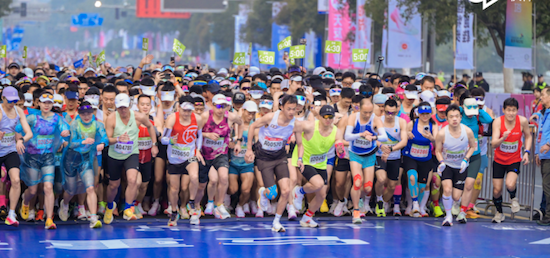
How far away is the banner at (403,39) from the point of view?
25.2 metres

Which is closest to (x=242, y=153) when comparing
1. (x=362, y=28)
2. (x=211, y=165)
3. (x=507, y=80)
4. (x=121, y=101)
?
(x=211, y=165)

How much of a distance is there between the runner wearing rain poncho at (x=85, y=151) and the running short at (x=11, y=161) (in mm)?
566

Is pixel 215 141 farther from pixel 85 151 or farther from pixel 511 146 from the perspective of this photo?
pixel 511 146

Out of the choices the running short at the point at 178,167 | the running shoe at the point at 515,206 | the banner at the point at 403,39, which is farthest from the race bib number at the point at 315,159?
the banner at the point at 403,39

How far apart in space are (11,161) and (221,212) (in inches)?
117

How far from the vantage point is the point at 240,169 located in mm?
11141

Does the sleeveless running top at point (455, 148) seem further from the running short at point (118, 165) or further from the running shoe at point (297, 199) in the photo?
the running short at point (118, 165)

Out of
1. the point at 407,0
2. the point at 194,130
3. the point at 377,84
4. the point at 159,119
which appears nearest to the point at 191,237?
the point at 194,130

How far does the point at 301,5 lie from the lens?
160ft

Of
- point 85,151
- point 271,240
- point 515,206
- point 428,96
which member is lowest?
point 271,240

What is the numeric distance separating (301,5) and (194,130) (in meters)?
39.6

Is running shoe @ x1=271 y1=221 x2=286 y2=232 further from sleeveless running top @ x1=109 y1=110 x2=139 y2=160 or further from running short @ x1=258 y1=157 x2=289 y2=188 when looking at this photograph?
sleeveless running top @ x1=109 y1=110 x2=139 y2=160

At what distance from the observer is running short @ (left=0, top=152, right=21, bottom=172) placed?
9836 millimetres

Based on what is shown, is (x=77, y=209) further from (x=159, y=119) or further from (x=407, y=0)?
(x=407, y=0)
